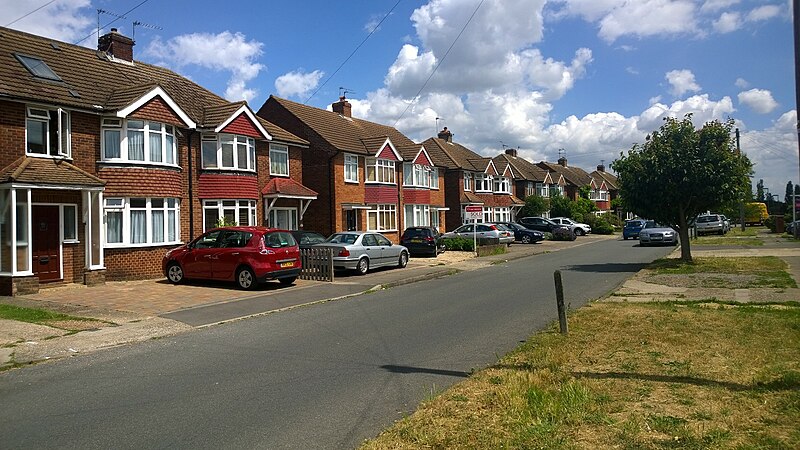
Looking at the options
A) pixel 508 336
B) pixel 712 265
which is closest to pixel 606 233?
pixel 712 265

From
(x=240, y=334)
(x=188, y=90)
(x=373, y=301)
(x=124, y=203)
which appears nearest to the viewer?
(x=240, y=334)

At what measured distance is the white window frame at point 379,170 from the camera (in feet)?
109

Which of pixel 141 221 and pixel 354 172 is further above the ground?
pixel 354 172

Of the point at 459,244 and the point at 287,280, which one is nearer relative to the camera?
the point at 287,280

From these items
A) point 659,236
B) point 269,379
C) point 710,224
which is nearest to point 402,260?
point 269,379

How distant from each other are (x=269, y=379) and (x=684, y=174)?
17.3 meters

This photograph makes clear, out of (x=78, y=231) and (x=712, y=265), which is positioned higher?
(x=78, y=231)

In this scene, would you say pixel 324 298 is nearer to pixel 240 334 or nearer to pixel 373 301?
pixel 373 301

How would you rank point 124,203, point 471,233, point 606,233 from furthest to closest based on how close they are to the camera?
point 606,233
point 471,233
point 124,203

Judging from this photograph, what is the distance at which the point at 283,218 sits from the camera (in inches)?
1092

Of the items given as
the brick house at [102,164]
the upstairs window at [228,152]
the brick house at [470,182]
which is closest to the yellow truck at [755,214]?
the brick house at [470,182]

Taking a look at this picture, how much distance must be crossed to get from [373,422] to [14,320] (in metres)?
9.59

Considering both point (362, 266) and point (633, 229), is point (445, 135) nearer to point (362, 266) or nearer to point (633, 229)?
point (633, 229)

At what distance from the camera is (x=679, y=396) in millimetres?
5809
